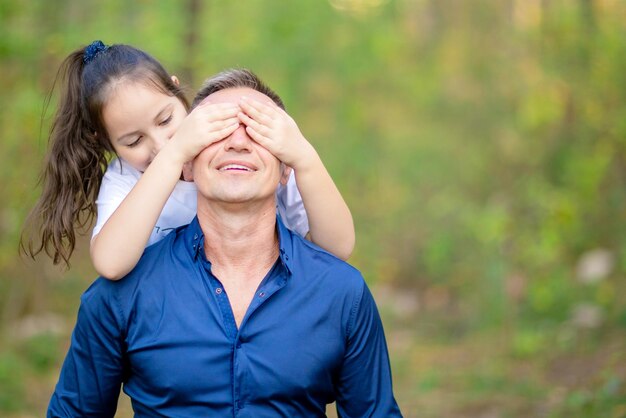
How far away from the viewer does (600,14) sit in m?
9.63

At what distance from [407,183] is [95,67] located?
853 cm

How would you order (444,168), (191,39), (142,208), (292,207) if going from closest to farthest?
(142,208)
(292,207)
(191,39)
(444,168)

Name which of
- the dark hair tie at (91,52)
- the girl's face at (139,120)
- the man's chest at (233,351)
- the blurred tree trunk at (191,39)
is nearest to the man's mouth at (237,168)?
the man's chest at (233,351)

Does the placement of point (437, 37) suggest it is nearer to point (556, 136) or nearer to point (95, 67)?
point (556, 136)

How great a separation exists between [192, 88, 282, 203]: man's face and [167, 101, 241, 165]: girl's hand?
Answer: 0.03 m

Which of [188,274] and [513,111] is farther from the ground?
[513,111]

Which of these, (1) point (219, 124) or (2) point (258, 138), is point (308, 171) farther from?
(1) point (219, 124)

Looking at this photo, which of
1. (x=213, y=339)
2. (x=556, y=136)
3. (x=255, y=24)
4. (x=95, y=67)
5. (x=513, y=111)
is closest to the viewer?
(x=213, y=339)

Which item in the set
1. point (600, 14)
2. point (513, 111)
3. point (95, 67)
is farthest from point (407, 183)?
point (95, 67)

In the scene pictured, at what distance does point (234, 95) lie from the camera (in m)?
2.84

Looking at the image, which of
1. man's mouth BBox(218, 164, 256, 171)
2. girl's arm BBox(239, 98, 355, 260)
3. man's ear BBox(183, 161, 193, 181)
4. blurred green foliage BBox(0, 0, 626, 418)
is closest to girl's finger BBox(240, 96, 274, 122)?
girl's arm BBox(239, 98, 355, 260)

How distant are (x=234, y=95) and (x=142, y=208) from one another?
45 cm

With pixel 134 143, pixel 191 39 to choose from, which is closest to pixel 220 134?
pixel 134 143

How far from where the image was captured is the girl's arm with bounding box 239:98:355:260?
272cm
